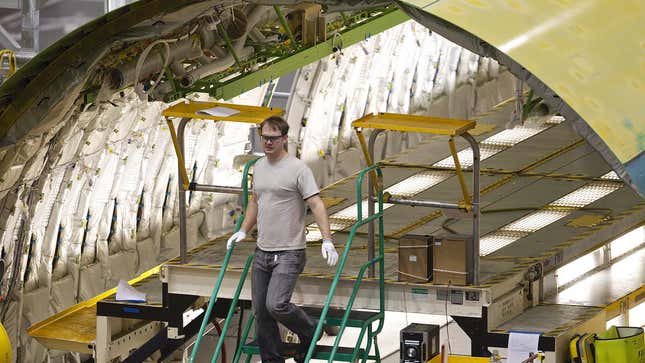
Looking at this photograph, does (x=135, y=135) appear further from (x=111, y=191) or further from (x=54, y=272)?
(x=54, y=272)

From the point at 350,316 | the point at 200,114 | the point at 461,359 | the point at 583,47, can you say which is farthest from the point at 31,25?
the point at 583,47

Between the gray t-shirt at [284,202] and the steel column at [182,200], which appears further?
the steel column at [182,200]

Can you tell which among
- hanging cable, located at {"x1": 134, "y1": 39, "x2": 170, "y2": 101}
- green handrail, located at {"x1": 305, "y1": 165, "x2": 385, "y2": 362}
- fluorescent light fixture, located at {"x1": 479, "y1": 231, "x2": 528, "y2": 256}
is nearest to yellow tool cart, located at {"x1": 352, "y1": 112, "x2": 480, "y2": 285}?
green handrail, located at {"x1": 305, "y1": 165, "x2": 385, "y2": 362}

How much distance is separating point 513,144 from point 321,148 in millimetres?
2628

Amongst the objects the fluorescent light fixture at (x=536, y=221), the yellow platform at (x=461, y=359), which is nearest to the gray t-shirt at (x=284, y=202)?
the yellow platform at (x=461, y=359)

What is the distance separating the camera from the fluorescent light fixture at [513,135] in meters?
15.9

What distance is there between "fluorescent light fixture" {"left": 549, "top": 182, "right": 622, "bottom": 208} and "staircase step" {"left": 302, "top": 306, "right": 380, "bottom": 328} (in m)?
3.48

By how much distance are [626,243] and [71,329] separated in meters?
5.88

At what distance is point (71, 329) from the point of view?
12227mm

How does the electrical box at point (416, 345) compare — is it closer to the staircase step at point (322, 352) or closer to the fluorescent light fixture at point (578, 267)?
the staircase step at point (322, 352)

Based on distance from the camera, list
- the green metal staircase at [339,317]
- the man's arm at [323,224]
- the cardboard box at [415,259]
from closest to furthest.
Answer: the man's arm at [323,224] → the green metal staircase at [339,317] → the cardboard box at [415,259]

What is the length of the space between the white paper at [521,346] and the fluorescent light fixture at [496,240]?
1.57 m

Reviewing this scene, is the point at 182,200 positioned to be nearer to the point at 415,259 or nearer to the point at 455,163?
the point at 415,259

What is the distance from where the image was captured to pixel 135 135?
15016mm
